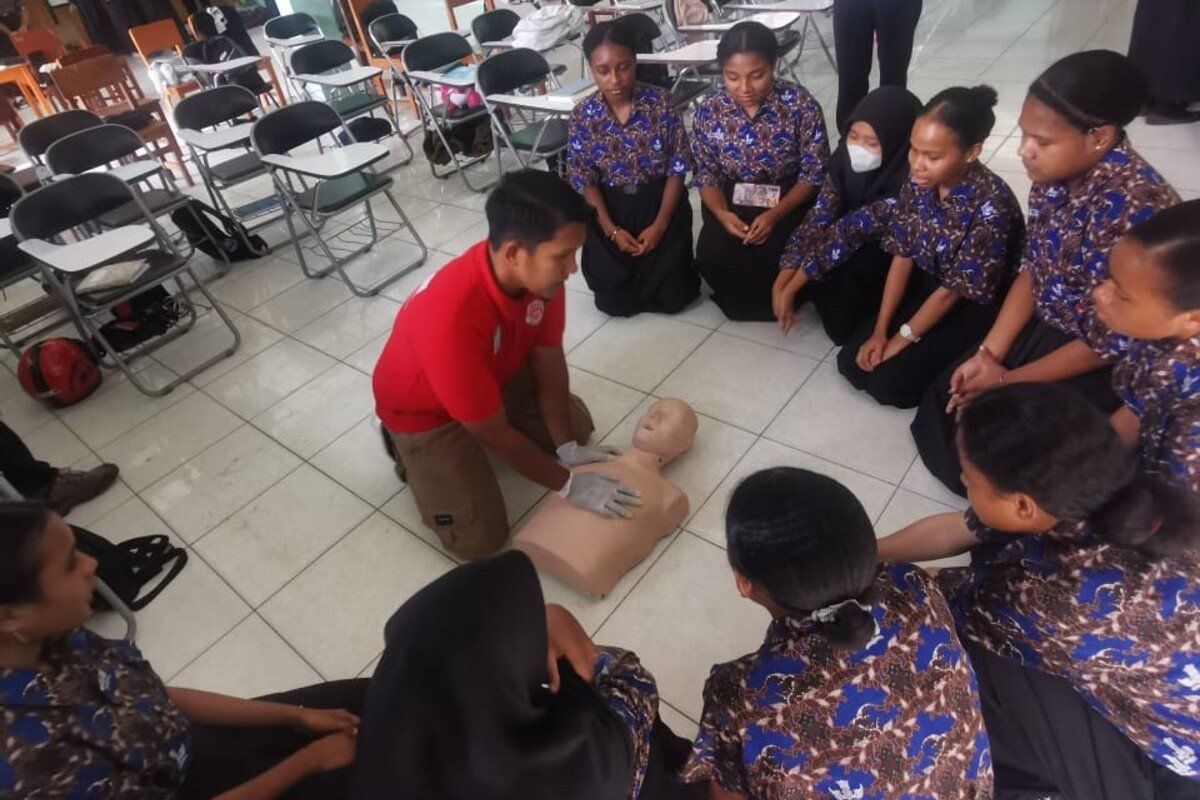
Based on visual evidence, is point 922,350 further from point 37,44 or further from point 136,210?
point 37,44

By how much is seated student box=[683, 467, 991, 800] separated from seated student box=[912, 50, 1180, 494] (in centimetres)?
79

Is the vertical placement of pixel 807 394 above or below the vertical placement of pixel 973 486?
below

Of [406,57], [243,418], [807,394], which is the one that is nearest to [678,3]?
[406,57]

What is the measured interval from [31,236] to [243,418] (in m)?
1.18

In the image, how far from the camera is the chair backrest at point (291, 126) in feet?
10.4

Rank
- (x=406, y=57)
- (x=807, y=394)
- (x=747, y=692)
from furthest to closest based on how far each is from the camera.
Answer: (x=406, y=57) < (x=807, y=394) < (x=747, y=692)

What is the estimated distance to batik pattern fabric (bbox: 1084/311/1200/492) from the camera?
1065mm

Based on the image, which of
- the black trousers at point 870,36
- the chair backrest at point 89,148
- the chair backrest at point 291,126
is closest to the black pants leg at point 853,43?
the black trousers at point 870,36

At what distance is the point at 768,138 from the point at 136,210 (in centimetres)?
313

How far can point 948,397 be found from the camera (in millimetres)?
1832

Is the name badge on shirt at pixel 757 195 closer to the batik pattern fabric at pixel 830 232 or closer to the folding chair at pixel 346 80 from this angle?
the batik pattern fabric at pixel 830 232

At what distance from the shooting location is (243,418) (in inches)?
100

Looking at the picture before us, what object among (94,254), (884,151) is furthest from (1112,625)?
(94,254)

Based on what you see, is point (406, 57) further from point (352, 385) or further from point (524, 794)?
point (524, 794)
